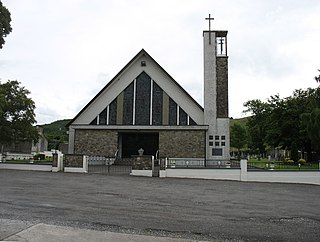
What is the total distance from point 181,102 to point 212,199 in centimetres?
1810

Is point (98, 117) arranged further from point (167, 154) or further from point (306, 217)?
point (306, 217)

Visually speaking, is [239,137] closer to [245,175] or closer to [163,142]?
[163,142]

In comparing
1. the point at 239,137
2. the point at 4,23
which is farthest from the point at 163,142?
the point at 239,137

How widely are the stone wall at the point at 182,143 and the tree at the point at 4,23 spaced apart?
44.7 ft

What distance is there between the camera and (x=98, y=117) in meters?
28.8

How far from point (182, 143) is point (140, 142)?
4.81m

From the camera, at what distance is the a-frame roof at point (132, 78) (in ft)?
92.7

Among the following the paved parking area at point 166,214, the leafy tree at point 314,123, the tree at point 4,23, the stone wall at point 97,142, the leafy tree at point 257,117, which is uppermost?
the tree at point 4,23

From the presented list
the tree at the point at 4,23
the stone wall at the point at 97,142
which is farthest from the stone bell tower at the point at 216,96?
the tree at the point at 4,23

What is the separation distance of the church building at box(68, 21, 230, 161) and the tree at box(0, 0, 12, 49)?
9128mm

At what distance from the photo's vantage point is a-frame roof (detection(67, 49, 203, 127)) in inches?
1112

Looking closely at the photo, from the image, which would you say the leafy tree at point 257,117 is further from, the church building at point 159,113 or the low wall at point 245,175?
the low wall at point 245,175

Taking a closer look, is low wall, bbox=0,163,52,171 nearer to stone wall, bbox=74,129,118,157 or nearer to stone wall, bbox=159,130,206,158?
stone wall, bbox=74,129,118,157

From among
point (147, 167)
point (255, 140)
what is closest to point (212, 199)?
point (147, 167)
